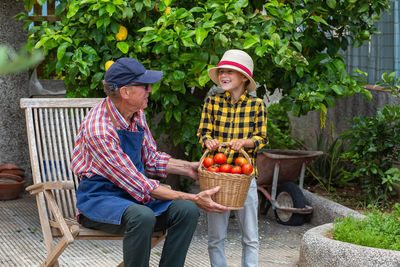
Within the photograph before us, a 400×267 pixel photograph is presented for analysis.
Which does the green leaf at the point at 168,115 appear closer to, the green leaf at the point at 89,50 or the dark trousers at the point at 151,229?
the green leaf at the point at 89,50

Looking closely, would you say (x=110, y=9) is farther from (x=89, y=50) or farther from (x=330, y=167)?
(x=330, y=167)

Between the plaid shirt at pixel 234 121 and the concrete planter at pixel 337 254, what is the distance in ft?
2.31

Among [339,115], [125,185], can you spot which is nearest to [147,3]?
[125,185]

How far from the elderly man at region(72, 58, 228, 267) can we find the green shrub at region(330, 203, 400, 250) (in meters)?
1.04

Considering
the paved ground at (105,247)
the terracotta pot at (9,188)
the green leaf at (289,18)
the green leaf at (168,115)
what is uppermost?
the green leaf at (289,18)

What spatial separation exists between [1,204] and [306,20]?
3374 millimetres

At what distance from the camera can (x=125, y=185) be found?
2754 mm

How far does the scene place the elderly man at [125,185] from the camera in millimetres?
2691

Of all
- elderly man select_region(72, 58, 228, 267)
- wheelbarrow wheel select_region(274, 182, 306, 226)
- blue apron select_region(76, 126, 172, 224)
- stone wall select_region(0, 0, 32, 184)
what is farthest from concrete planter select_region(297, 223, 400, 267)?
stone wall select_region(0, 0, 32, 184)

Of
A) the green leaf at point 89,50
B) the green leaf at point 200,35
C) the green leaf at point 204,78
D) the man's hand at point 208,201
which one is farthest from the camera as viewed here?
the green leaf at point 89,50

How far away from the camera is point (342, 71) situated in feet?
14.3

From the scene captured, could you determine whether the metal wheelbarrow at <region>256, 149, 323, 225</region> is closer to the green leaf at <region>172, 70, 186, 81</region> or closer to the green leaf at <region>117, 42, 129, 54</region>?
the green leaf at <region>172, 70, 186, 81</region>

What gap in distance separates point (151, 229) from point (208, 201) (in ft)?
1.18

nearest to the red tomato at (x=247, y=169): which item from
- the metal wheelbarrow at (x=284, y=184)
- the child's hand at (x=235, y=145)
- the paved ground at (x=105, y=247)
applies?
the child's hand at (x=235, y=145)
